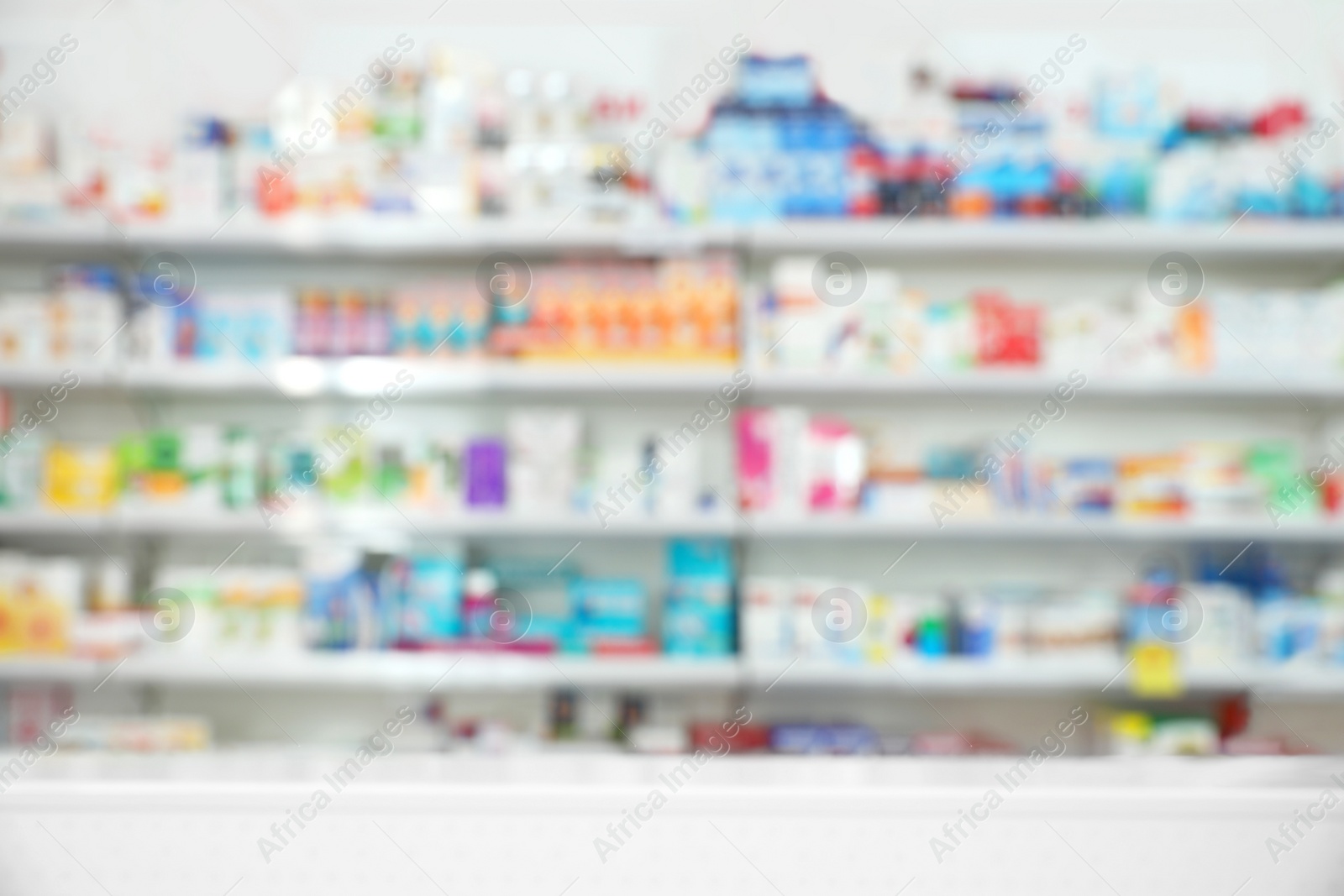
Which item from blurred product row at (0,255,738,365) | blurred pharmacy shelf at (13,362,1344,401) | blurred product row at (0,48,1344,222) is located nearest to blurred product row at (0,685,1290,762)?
blurred pharmacy shelf at (13,362,1344,401)

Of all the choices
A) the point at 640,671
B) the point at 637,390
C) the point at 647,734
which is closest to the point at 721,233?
the point at 637,390

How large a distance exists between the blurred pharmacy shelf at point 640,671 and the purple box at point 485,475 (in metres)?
0.46

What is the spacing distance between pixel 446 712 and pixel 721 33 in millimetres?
2495

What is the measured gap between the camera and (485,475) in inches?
117

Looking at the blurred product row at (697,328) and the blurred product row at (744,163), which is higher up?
the blurred product row at (744,163)

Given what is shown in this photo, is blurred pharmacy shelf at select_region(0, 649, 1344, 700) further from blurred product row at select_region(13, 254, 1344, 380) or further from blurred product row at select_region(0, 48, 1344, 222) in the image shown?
blurred product row at select_region(0, 48, 1344, 222)

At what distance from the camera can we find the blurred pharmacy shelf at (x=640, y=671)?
114 inches

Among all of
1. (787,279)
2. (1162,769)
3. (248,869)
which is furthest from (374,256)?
(1162,769)

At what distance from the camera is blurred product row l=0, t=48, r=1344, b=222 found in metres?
3.00

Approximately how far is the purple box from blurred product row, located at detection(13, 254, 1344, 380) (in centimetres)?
29

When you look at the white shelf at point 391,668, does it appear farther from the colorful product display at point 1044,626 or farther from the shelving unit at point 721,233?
the shelving unit at point 721,233

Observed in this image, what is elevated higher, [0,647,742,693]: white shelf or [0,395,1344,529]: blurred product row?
[0,395,1344,529]: blurred product row

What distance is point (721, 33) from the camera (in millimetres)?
3387

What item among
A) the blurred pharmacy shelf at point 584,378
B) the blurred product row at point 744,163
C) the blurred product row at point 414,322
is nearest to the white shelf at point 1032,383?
the blurred pharmacy shelf at point 584,378
